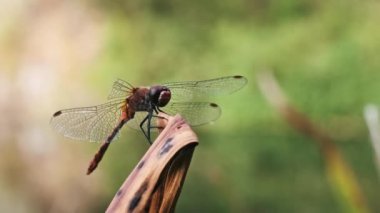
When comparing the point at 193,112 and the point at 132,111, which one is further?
the point at 193,112

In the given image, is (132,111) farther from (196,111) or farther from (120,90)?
(196,111)

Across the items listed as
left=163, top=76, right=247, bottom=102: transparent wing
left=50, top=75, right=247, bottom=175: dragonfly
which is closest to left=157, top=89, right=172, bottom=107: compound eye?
left=50, top=75, right=247, bottom=175: dragonfly

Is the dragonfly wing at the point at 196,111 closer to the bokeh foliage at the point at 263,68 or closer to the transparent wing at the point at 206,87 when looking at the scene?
the transparent wing at the point at 206,87

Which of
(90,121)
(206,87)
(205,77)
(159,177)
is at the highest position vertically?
(205,77)

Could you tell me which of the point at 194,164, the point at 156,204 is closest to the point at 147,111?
the point at 156,204

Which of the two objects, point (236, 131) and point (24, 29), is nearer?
point (236, 131)

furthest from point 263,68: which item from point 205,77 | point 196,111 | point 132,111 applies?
point 132,111

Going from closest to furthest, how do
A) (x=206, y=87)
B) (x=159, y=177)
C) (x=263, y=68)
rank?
(x=159, y=177) < (x=206, y=87) < (x=263, y=68)

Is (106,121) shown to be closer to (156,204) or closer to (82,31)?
(156,204)
